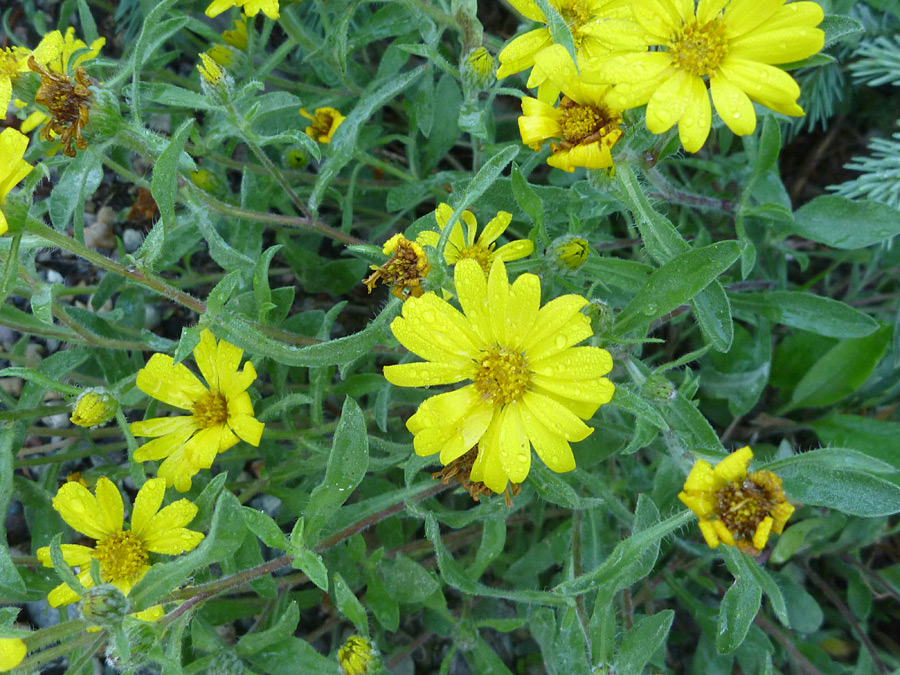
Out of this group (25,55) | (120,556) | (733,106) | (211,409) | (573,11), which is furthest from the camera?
(25,55)

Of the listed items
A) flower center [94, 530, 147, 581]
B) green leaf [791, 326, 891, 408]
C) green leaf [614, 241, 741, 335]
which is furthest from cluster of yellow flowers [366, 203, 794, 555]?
green leaf [791, 326, 891, 408]

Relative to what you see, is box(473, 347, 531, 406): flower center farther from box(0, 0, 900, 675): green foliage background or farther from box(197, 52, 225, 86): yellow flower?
box(197, 52, 225, 86): yellow flower

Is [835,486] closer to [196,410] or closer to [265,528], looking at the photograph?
[265,528]

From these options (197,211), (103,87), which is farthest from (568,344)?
(103,87)

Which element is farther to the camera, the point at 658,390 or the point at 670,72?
the point at 658,390

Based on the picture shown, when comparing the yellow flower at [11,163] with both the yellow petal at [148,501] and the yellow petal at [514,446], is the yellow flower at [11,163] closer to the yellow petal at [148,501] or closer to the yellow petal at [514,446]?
the yellow petal at [148,501]

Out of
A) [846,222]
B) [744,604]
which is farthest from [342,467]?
[846,222]

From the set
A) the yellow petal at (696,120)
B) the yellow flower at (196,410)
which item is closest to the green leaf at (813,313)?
the yellow petal at (696,120)

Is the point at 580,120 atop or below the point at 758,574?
atop
